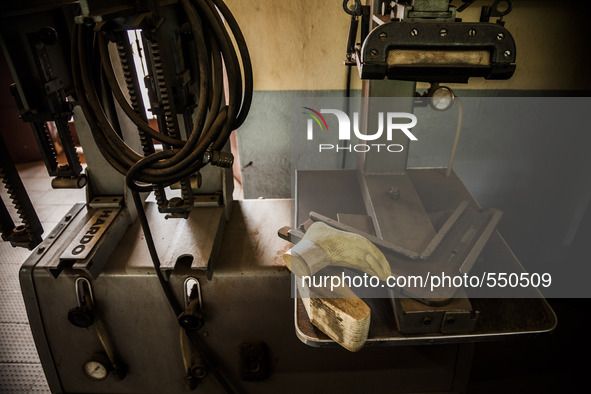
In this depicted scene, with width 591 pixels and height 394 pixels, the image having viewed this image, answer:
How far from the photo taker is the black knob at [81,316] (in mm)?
1334

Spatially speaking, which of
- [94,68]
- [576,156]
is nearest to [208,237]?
[94,68]

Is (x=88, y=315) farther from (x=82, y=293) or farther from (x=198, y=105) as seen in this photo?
(x=198, y=105)

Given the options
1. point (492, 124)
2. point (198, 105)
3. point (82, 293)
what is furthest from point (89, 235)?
point (492, 124)

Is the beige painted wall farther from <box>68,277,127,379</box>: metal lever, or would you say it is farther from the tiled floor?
the tiled floor

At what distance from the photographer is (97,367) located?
4.75ft

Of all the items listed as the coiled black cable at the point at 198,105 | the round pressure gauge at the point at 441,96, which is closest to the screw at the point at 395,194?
the round pressure gauge at the point at 441,96

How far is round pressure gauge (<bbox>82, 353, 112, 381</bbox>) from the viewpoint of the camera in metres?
1.44

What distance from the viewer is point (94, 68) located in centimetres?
106

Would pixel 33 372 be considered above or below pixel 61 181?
below

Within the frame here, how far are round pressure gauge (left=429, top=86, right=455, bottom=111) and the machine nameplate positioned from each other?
46.4 inches

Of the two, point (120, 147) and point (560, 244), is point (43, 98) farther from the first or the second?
point (560, 244)

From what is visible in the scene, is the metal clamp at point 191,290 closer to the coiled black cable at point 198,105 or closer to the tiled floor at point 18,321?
the coiled black cable at point 198,105

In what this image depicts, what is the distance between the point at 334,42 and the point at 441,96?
3.44 feet

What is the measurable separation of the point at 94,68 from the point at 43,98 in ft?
0.48
